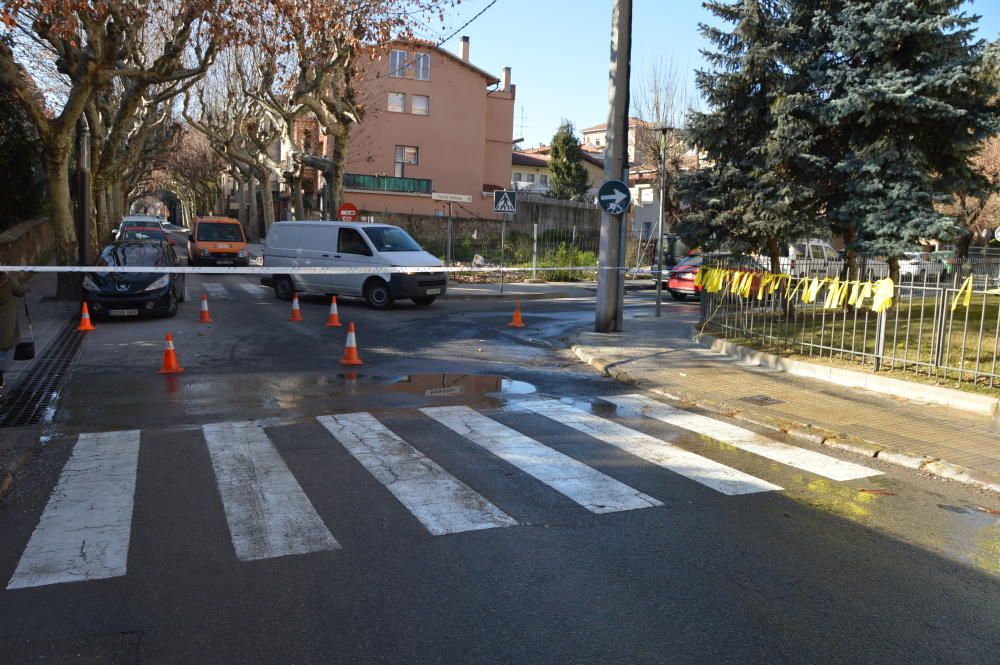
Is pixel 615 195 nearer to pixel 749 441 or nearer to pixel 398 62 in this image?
pixel 749 441

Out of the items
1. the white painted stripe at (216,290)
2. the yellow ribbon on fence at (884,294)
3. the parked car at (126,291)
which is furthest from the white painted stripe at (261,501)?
the white painted stripe at (216,290)

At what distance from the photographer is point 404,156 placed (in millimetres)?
50031

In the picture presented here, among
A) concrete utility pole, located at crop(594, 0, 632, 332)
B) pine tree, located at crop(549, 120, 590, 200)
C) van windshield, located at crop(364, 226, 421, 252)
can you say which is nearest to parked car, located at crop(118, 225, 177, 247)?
van windshield, located at crop(364, 226, 421, 252)

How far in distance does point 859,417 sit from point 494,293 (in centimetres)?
1610

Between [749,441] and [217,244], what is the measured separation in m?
27.4

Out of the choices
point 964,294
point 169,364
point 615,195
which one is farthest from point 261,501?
point 615,195

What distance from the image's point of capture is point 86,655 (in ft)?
12.4

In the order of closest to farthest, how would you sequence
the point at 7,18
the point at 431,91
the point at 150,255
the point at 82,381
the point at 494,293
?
the point at 82,381 < the point at 7,18 < the point at 150,255 < the point at 494,293 < the point at 431,91

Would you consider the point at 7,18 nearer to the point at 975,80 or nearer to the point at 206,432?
the point at 206,432

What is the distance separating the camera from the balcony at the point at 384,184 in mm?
46406

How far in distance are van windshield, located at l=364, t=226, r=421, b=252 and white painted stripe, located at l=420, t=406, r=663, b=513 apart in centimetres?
1108

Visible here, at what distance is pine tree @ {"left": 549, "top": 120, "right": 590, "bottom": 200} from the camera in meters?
61.9

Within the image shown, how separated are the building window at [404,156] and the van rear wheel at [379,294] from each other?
3204 centimetres

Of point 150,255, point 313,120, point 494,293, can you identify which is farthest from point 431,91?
point 150,255
